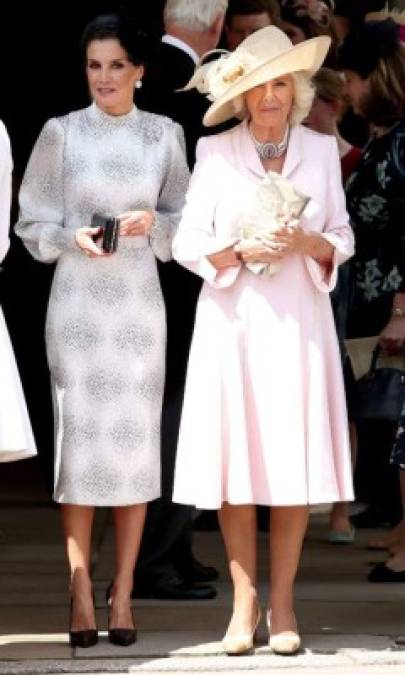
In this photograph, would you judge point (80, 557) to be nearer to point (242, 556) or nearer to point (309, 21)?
point (242, 556)

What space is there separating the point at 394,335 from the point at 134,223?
135cm

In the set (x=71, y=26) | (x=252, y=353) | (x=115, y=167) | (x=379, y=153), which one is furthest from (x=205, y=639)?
(x=71, y=26)

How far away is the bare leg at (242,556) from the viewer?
6.02m

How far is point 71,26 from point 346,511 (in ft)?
10.2

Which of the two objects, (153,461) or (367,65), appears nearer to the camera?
(153,461)

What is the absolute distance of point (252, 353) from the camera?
5961 mm

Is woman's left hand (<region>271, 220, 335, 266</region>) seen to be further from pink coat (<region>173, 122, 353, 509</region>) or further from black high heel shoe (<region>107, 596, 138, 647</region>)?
black high heel shoe (<region>107, 596, 138, 647</region>)

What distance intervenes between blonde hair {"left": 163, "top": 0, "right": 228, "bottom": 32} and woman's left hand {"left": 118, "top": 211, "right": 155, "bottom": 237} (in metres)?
0.92

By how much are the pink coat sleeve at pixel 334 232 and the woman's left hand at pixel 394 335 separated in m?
0.96

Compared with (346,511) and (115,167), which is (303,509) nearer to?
(115,167)

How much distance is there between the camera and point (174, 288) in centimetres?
663

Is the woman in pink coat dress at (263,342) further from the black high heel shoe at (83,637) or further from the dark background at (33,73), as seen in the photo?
the dark background at (33,73)

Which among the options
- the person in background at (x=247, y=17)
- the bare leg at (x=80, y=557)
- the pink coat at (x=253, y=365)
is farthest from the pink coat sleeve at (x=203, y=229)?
the person in background at (x=247, y=17)

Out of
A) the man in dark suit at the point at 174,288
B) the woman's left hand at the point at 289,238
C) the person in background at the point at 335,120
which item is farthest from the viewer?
the person in background at the point at 335,120
